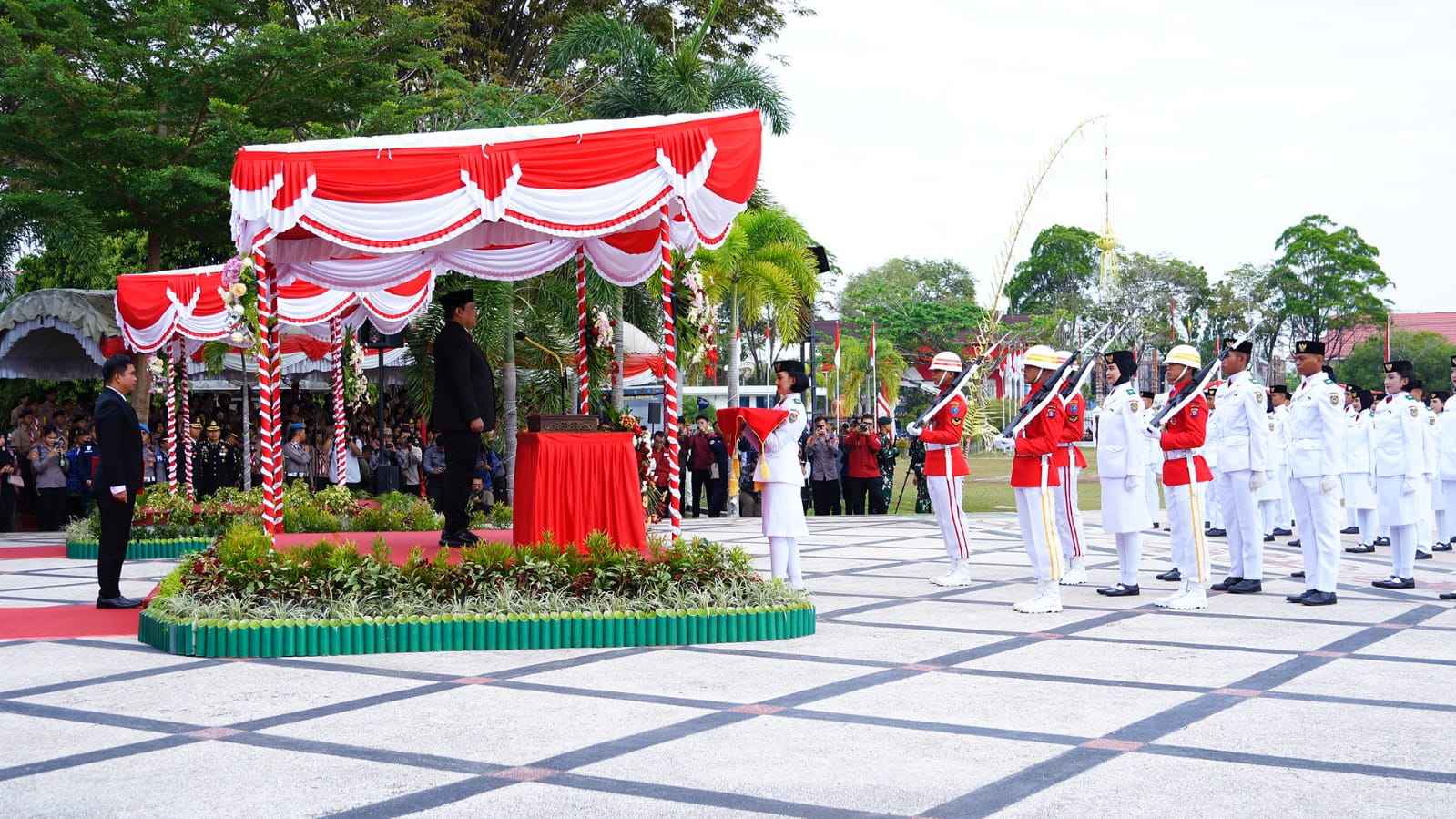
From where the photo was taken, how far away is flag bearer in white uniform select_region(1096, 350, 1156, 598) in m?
10.4

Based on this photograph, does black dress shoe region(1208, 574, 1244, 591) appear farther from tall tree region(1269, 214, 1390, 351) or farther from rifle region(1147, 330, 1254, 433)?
tall tree region(1269, 214, 1390, 351)

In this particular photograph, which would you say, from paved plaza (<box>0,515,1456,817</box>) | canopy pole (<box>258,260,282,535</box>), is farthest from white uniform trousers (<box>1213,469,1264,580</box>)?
canopy pole (<box>258,260,282,535</box>)

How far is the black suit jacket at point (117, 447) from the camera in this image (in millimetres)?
9453

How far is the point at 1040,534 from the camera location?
31.4 ft

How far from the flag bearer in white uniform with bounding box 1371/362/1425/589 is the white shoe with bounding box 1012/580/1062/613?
11.6 ft

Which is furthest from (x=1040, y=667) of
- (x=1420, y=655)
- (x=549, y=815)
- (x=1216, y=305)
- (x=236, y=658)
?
(x=1216, y=305)

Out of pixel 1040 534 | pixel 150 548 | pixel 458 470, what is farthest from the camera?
pixel 150 548

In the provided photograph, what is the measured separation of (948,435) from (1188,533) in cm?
193

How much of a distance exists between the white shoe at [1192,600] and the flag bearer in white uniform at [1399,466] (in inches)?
98.8

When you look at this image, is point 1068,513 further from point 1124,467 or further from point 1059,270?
point 1059,270

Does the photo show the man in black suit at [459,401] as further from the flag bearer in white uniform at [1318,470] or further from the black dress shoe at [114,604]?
the flag bearer in white uniform at [1318,470]

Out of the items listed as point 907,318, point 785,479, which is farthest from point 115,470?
point 907,318

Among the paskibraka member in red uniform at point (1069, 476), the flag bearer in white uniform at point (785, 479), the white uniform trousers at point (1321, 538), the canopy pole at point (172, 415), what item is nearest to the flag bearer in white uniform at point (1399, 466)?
the white uniform trousers at point (1321, 538)

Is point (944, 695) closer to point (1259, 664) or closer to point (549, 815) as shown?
→ point (1259, 664)
